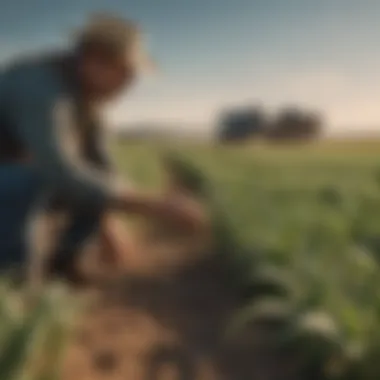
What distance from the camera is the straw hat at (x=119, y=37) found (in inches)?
55.4

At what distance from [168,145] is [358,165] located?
0.42 meters

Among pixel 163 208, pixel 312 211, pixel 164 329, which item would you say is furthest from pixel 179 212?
pixel 312 211

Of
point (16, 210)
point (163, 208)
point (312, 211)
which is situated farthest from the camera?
point (312, 211)

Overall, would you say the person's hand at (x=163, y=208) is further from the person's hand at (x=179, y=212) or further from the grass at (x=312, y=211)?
the grass at (x=312, y=211)

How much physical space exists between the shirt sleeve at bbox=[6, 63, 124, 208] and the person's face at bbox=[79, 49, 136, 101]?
6 cm

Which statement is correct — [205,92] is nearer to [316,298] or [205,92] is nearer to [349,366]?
[316,298]

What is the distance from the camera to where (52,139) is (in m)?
1.41

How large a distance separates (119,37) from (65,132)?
20cm

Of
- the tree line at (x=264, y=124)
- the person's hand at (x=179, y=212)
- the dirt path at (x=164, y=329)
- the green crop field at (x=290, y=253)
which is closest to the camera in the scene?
the green crop field at (x=290, y=253)

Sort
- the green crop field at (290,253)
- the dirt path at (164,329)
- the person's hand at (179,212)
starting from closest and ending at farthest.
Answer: the green crop field at (290,253) → the dirt path at (164,329) → the person's hand at (179,212)

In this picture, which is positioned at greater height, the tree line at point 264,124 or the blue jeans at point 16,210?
the tree line at point 264,124

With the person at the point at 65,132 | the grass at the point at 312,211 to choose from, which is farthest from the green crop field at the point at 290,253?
the person at the point at 65,132

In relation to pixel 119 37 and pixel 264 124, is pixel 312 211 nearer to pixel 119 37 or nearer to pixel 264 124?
pixel 264 124

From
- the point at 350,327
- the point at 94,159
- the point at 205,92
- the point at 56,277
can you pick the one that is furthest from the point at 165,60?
the point at 350,327
